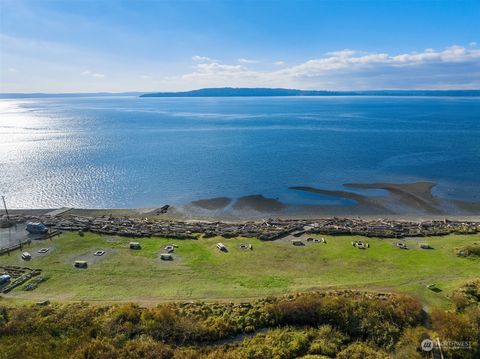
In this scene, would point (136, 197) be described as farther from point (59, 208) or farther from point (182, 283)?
point (182, 283)

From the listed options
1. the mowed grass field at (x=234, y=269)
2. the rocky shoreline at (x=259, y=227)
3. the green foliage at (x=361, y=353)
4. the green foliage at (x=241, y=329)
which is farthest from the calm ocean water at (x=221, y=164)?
the green foliage at (x=361, y=353)

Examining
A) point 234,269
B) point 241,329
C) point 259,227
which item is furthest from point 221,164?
point 241,329

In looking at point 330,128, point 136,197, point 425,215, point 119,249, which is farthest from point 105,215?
point 330,128

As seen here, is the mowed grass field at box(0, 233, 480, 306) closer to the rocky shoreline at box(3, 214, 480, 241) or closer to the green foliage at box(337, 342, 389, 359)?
the rocky shoreline at box(3, 214, 480, 241)

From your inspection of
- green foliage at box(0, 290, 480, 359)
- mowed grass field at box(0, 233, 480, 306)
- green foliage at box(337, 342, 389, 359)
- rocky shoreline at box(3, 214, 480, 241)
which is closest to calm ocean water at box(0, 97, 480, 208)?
rocky shoreline at box(3, 214, 480, 241)

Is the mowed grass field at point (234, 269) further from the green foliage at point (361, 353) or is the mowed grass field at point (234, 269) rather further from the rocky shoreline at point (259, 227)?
the green foliage at point (361, 353)
